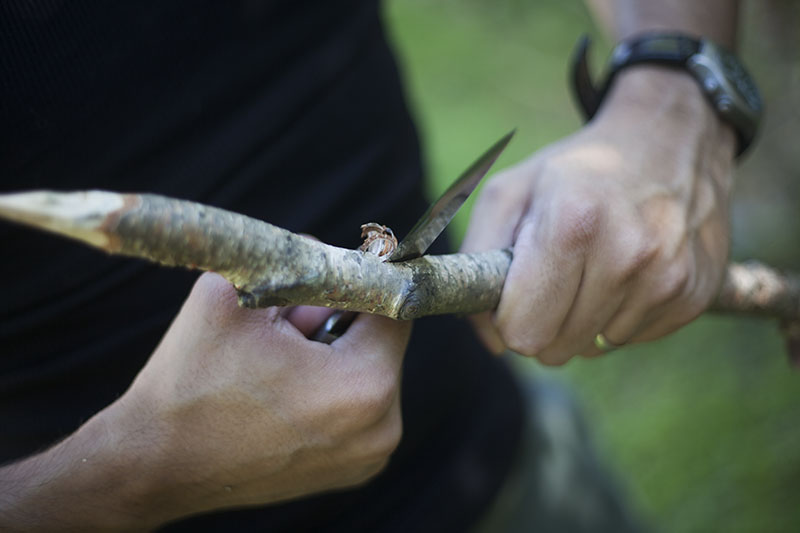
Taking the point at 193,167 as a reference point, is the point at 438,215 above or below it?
below

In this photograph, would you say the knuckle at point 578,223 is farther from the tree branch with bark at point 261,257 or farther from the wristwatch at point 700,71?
the wristwatch at point 700,71

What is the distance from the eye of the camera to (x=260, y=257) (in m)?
0.86

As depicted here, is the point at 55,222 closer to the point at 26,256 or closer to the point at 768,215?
the point at 26,256

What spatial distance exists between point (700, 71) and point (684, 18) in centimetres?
23

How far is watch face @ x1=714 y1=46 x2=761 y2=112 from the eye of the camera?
1.65 meters

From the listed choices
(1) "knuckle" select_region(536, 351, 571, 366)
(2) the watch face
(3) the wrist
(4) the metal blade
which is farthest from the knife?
(2) the watch face

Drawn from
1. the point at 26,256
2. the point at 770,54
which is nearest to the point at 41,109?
the point at 26,256

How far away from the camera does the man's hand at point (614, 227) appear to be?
1.27m

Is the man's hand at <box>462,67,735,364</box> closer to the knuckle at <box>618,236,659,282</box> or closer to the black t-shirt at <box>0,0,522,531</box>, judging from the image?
the knuckle at <box>618,236,659,282</box>

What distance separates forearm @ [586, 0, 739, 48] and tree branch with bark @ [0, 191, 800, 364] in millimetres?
962

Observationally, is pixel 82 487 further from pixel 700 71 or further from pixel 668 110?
pixel 700 71

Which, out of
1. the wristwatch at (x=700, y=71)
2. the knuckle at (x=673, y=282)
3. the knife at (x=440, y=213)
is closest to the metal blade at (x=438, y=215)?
the knife at (x=440, y=213)

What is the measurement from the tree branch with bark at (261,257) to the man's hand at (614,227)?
0.10 meters

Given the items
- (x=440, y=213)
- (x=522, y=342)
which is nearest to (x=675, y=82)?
(x=522, y=342)
